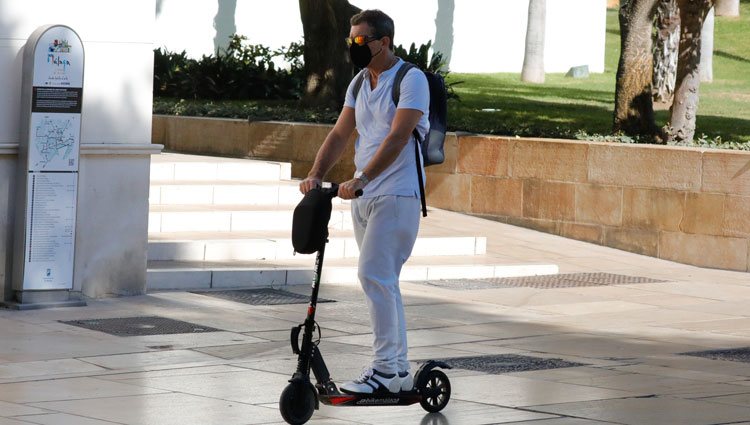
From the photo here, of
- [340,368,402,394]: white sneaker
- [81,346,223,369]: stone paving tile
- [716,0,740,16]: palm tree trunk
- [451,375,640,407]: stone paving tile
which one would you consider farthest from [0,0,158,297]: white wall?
[716,0,740,16]: palm tree trunk

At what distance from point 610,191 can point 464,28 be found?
65.7ft

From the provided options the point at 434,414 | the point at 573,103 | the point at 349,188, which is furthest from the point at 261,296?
the point at 573,103

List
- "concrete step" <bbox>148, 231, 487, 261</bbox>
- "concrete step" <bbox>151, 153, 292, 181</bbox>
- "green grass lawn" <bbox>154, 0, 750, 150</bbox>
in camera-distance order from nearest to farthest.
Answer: "concrete step" <bbox>148, 231, 487, 261</bbox>
"concrete step" <bbox>151, 153, 292, 181</bbox>
"green grass lawn" <bbox>154, 0, 750, 150</bbox>

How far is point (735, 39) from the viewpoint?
4097 cm

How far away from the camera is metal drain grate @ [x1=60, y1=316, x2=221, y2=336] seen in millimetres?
9406

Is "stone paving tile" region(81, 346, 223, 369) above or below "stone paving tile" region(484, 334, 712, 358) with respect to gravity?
below

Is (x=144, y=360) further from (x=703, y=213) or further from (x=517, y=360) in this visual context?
(x=703, y=213)

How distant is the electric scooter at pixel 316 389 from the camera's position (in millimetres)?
6316

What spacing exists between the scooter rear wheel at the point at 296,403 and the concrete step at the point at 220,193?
25.4ft

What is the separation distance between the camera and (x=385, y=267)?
648 cm

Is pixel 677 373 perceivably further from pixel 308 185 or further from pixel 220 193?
pixel 220 193

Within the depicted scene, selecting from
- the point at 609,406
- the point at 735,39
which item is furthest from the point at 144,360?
the point at 735,39

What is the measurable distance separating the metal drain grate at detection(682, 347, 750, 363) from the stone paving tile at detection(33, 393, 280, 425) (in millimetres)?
3348

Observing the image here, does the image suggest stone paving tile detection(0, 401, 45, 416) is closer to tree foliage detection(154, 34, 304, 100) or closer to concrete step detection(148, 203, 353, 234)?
concrete step detection(148, 203, 353, 234)
